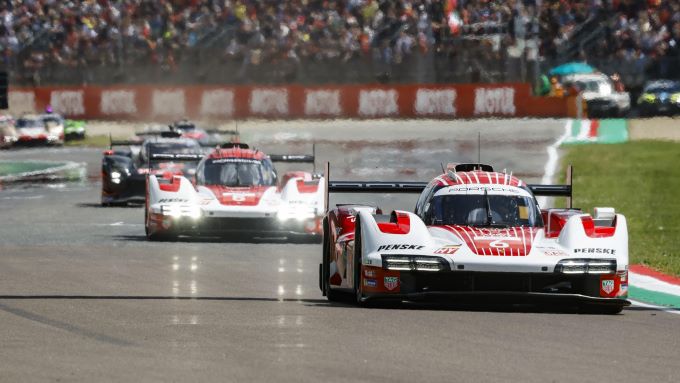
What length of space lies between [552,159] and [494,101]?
10.6 meters

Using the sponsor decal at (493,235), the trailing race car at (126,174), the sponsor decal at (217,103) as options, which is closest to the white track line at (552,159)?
the trailing race car at (126,174)

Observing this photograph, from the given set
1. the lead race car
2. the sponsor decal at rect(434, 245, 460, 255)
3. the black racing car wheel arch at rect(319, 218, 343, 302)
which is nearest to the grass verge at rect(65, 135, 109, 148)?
the black racing car wheel arch at rect(319, 218, 343, 302)

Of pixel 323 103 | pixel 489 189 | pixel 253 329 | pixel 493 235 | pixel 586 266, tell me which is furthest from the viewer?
pixel 323 103

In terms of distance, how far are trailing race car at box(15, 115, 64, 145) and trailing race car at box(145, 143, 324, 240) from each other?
29942mm

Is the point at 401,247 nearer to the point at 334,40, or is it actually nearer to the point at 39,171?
the point at 39,171

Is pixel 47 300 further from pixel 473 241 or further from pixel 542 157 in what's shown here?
pixel 542 157

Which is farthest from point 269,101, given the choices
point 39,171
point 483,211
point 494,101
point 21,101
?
point 483,211

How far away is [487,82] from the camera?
4900 cm

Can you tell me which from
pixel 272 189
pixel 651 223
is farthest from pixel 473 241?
pixel 651 223

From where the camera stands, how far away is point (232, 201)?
20031mm

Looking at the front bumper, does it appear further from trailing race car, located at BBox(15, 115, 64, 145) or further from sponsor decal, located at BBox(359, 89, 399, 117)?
trailing race car, located at BBox(15, 115, 64, 145)

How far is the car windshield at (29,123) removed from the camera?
50781mm

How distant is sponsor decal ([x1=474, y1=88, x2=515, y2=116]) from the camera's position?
48156mm

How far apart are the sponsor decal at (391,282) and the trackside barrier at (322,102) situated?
120 feet
